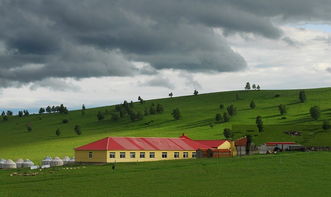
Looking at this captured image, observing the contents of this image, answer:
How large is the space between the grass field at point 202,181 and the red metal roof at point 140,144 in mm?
31270

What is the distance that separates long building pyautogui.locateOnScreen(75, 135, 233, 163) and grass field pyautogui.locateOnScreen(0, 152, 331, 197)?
97.9 feet

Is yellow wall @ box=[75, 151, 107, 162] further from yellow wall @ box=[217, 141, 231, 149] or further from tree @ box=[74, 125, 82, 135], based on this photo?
tree @ box=[74, 125, 82, 135]

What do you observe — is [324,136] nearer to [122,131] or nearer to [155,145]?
[155,145]

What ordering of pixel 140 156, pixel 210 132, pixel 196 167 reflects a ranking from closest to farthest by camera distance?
pixel 196 167
pixel 140 156
pixel 210 132

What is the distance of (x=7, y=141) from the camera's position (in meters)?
198

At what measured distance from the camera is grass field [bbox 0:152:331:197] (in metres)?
51.1

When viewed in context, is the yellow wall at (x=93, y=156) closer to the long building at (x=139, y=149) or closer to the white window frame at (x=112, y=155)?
the long building at (x=139, y=149)

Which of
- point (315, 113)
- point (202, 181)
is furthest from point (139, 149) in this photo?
point (315, 113)

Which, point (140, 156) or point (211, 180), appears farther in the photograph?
point (140, 156)

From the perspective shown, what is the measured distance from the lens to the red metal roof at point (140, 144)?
4200 inches

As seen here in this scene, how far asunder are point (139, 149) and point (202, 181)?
5049cm

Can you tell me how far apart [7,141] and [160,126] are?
62.1 m

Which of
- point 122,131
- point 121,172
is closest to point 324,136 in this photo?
point 122,131

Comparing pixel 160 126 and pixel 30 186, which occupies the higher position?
pixel 160 126
